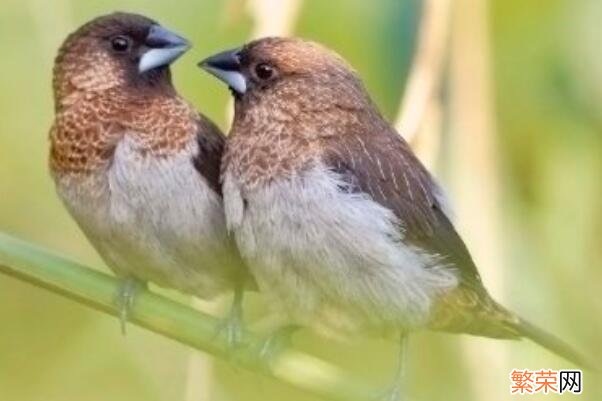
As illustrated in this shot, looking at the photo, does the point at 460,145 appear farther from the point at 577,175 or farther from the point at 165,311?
the point at 165,311

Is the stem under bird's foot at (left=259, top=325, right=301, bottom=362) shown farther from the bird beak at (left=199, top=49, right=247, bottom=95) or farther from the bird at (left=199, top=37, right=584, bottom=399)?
the bird beak at (left=199, top=49, right=247, bottom=95)

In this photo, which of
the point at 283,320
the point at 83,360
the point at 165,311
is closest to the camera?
the point at 165,311

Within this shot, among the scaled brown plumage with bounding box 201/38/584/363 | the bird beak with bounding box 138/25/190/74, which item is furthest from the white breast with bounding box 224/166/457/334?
the bird beak with bounding box 138/25/190/74

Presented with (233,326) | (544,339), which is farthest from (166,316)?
(544,339)

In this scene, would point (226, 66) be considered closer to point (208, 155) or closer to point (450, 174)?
point (208, 155)

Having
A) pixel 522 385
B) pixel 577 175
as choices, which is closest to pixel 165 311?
pixel 522 385

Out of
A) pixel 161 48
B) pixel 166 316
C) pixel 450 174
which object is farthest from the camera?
pixel 450 174

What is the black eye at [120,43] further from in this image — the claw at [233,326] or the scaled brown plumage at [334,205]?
the claw at [233,326]
